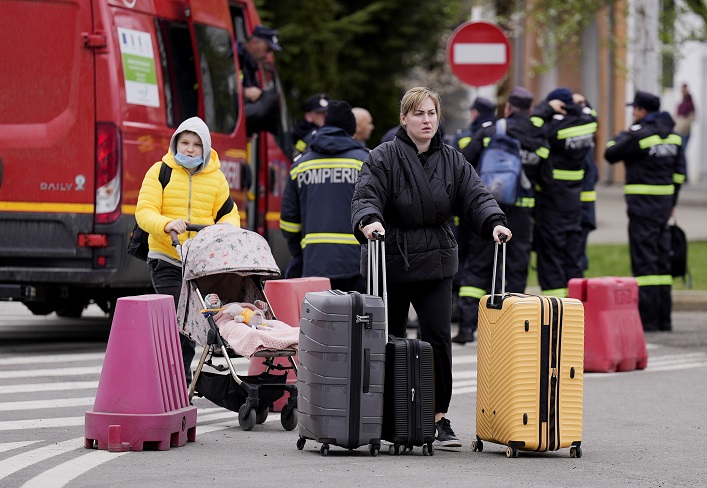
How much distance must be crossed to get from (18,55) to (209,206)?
10.2ft

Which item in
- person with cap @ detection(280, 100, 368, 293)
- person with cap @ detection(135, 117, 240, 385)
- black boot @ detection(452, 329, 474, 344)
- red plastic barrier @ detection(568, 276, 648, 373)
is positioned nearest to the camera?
person with cap @ detection(135, 117, 240, 385)

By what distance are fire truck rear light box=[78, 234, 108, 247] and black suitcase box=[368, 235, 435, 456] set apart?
4605 mm

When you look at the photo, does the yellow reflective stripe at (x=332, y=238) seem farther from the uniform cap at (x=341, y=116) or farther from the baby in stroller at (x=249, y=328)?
the baby in stroller at (x=249, y=328)

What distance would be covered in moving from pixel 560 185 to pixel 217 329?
21.4ft

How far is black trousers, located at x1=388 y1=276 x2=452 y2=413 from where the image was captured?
865 centimetres

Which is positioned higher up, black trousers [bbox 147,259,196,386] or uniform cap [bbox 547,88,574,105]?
uniform cap [bbox 547,88,574,105]

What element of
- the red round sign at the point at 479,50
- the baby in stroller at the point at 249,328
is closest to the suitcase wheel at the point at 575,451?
the baby in stroller at the point at 249,328

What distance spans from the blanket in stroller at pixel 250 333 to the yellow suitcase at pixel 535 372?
124cm

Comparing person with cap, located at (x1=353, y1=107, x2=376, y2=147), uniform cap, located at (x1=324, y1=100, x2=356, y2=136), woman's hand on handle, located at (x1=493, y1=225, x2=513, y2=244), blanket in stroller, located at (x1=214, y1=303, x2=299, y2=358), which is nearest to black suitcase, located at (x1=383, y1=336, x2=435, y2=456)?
woman's hand on handle, located at (x1=493, y1=225, x2=513, y2=244)

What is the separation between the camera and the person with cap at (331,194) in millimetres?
11570

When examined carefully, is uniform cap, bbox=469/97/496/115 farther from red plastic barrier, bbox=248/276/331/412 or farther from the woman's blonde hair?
the woman's blonde hair

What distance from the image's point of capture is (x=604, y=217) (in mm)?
31500

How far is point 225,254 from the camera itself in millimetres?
9383

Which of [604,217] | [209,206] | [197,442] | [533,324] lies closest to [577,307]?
[533,324]
